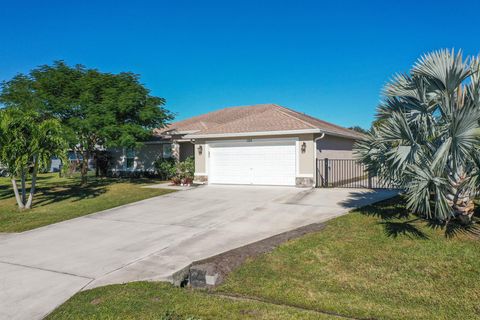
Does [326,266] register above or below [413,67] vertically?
below

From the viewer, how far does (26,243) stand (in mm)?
7730

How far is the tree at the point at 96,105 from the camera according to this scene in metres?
16.3

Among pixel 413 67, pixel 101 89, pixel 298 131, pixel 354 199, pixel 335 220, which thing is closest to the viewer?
pixel 413 67

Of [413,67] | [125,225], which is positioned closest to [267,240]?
[125,225]

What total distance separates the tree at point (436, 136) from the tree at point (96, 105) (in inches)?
513

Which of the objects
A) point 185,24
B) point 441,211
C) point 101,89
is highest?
point 185,24

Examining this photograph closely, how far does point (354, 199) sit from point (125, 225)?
778 centimetres

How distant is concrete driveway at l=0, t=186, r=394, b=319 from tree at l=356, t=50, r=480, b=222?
281 cm

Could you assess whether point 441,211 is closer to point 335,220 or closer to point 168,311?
point 335,220

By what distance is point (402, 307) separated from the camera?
4.48m

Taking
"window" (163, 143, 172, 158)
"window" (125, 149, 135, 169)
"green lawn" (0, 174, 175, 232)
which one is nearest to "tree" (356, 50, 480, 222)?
"green lawn" (0, 174, 175, 232)

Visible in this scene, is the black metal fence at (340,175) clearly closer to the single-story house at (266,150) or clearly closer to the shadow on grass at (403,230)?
the single-story house at (266,150)

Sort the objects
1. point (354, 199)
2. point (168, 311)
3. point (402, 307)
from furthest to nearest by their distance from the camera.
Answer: point (354, 199), point (402, 307), point (168, 311)

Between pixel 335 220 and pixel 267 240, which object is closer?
pixel 267 240
